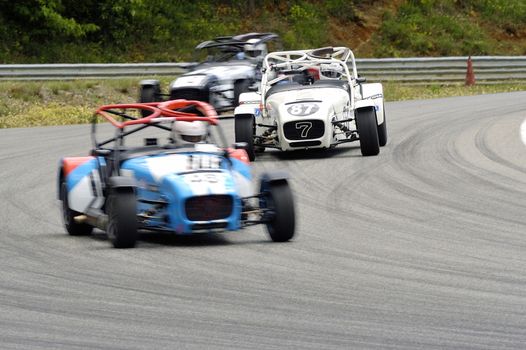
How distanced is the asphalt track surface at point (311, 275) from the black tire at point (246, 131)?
1.69 meters

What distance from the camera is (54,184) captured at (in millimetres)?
14344

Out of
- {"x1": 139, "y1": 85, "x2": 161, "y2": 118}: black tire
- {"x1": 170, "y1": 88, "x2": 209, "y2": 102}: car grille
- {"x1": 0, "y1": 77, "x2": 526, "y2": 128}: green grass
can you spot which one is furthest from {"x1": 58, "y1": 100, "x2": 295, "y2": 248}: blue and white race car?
{"x1": 0, "y1": 77, "x2": 526, "y2": 128}: green grass

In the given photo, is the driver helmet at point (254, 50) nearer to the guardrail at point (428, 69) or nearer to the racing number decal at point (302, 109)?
the guardrail at point (428, 69)

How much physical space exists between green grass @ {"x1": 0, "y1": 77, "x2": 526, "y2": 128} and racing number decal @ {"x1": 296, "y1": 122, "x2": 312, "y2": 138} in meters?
9.31

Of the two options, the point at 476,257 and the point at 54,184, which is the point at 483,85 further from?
the point at 476,257

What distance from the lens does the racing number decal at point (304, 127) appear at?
1586 centimetres

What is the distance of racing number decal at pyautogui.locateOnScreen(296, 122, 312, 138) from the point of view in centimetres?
1586

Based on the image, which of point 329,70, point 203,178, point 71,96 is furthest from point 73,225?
point 71,96

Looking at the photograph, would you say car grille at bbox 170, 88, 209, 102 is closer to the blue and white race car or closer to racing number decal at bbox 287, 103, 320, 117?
racing number decal at bbox 287, 103, 320, 117

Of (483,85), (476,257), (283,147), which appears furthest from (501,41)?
(476,257)

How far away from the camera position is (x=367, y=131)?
1603 cm

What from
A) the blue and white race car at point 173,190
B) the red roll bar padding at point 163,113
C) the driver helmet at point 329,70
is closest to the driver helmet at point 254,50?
the driver helmet at point 329,70

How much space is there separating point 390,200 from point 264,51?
12.2 meters

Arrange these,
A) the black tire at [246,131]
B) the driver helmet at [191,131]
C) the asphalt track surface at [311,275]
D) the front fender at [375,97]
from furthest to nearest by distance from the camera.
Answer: the front fender at [375,97] → the black tire at [246,131] → the driver helmet at [191,131] → the asphalt track surface at [311,275]
